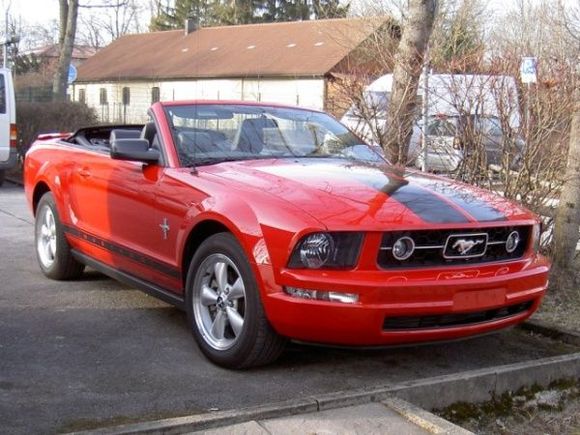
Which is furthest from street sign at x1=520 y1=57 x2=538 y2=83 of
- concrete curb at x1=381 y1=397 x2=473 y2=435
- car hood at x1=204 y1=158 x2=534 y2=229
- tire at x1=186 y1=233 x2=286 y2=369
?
concrete curb at x1=381 y1=397 x2=473 y2=435

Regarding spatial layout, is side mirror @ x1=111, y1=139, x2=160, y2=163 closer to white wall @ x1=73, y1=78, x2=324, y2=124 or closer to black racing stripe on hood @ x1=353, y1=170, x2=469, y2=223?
black racing stripe on hood @ x1=353, y1=170, x2=469, y2=223

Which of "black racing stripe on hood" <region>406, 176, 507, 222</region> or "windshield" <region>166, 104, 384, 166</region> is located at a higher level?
"windshield" <region>166, 104, 384, 166</region>

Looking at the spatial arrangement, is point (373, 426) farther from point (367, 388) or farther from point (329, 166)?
point (329, 166)

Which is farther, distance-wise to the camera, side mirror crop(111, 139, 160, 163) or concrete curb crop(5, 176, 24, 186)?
concrete curb crop(5, 176, 24, 186)

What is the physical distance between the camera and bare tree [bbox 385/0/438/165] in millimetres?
7594

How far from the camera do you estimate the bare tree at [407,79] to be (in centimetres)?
759

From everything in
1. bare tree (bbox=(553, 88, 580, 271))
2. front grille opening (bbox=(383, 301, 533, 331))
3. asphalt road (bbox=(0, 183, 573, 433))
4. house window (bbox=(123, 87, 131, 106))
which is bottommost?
asphalt road (bbox=(0, 183, 573, 433))

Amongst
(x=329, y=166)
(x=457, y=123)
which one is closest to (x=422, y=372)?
(x=329, y=166)

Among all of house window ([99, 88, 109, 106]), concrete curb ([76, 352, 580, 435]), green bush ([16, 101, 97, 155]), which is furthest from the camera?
house window ([99, 88, 109, 106])

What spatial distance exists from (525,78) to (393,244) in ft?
11.0

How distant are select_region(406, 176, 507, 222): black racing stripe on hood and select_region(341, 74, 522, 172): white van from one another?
1906 mm

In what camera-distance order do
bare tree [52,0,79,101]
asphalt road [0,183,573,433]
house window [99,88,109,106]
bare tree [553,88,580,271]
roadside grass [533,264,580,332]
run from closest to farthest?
asphalt road [0,183,573,433] → roadside grass [533,264,580,332] → bare tree [553,88,580,271] → bare tree [52,0,79,101] → house window [99,88,109,106]

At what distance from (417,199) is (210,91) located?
41.3 meters

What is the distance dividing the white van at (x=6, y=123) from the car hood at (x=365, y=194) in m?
10.9
